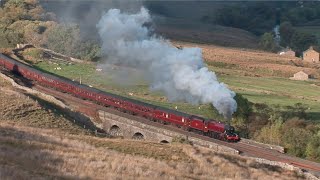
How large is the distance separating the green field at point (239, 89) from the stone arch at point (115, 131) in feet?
28.9

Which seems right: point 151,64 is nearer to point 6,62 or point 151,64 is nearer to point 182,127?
point 182,127

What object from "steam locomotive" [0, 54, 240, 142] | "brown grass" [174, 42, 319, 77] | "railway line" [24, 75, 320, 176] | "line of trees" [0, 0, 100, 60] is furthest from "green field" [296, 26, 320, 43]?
"railway line" [24, 75, 320, 176]

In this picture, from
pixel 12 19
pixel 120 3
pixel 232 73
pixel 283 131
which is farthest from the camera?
pixel 12 19

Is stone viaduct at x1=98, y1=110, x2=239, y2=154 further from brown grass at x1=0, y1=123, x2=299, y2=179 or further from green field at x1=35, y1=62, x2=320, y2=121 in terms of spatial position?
green field at x1=35, y1=62, x2=320, y2=121

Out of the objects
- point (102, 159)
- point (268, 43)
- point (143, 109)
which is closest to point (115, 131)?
point (143, 109)

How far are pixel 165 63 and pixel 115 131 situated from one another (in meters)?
8.14

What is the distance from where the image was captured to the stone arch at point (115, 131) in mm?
50359

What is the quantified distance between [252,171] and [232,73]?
214ft

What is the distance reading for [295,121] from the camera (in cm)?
4991

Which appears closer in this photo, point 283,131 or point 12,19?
point 283,131

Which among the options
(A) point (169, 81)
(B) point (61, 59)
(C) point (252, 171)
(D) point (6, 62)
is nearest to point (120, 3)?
(B) point (61, 59)

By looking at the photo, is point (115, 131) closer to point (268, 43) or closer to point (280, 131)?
point (280, 131)

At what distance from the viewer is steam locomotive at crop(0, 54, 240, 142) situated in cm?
4422

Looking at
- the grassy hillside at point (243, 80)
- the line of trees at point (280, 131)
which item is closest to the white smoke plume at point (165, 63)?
the line of trees at point (280, 131)
